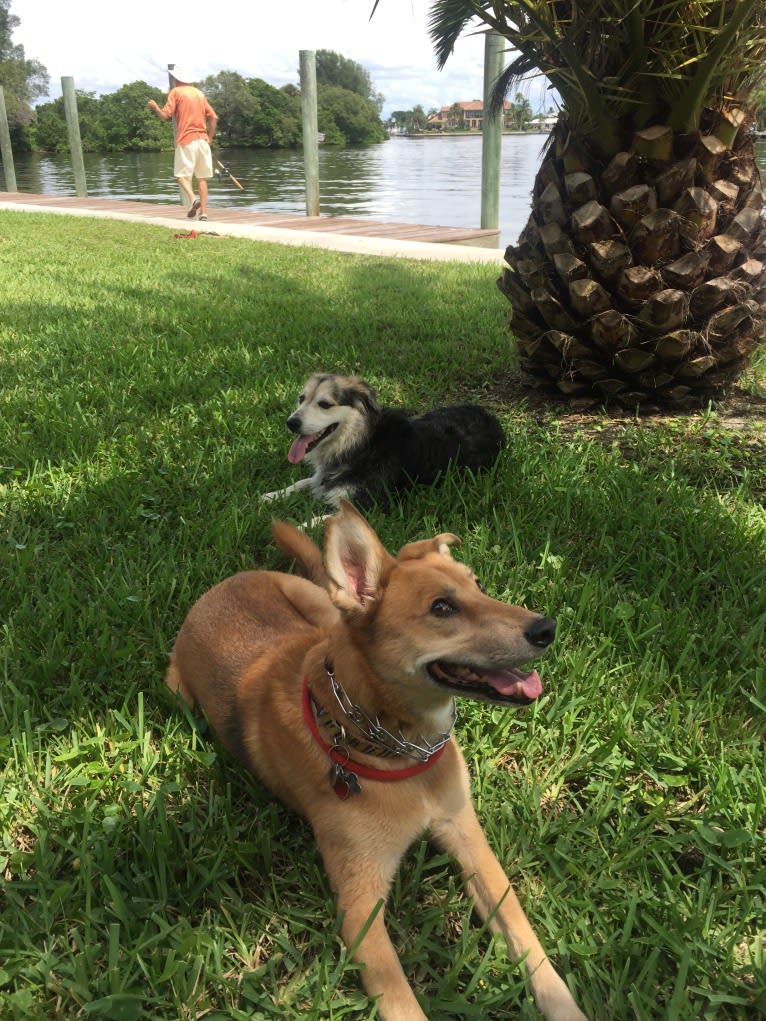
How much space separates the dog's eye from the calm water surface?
10836 millimetres

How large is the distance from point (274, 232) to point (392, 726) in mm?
12717

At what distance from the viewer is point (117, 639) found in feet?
8.90

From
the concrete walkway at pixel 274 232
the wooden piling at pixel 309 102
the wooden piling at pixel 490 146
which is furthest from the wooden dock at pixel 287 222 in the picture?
the wooden piling at pixel 309 102

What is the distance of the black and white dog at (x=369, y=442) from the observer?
392 centimetres

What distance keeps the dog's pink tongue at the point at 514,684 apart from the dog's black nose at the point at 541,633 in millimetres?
122

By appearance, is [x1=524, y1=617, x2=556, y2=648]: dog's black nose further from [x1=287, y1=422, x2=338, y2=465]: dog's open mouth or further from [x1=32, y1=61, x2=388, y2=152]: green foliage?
[x1=32, y1=61, x2=388, y2=152]: green foliage

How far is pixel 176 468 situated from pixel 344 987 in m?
2.86

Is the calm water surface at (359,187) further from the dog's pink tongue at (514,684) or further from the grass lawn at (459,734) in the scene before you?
the dog's pink tongue at (514,684)

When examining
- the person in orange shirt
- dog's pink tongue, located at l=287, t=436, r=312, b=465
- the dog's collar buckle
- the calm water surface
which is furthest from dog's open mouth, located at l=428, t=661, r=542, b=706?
the person in orange shirt

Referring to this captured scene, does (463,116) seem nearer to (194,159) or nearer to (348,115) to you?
(348,115)

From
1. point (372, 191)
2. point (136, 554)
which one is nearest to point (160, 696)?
point (136, 554)

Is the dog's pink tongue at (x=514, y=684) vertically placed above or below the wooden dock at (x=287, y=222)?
below

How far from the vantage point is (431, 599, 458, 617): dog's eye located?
69.2 inches

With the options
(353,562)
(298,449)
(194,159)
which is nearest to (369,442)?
(298,449)
